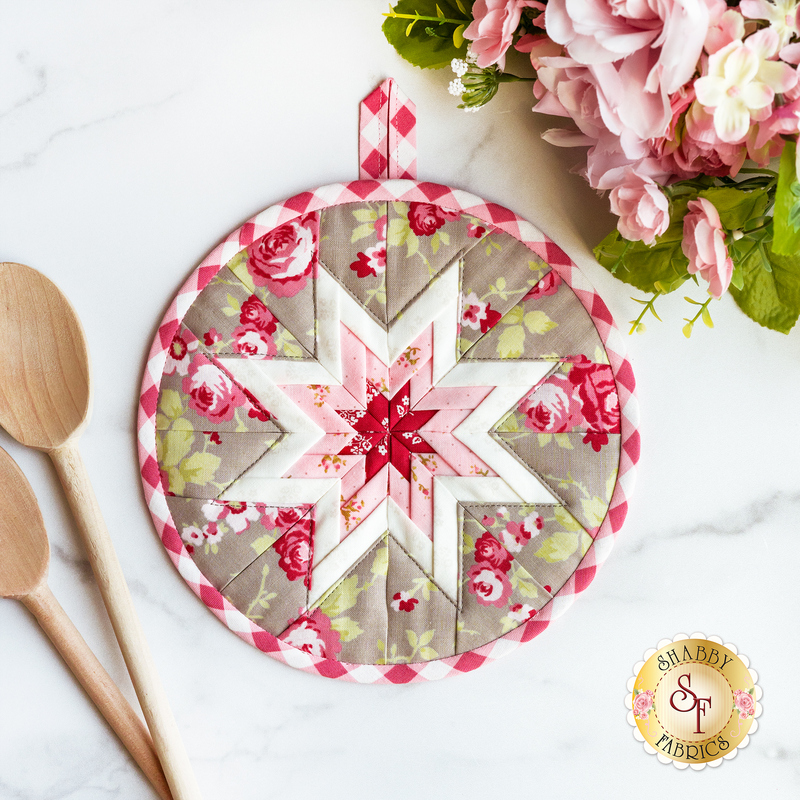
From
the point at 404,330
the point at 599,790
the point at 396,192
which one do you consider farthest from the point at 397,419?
the point at 599,790

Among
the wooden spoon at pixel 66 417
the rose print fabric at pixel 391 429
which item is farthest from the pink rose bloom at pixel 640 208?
the wooden spoon at pixel 66 417

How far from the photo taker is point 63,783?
26.1 inches

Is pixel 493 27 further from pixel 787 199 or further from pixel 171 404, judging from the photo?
pixel 171 404

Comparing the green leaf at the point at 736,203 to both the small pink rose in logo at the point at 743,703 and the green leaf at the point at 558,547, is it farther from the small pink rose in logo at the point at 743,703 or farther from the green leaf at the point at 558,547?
the small pink rose in logo at the point at 743,703

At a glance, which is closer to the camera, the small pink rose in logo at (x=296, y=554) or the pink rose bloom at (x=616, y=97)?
the pink rose bloom at (x=616, y=97)

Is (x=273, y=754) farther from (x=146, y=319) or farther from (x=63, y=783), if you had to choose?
(x=146, y=319)

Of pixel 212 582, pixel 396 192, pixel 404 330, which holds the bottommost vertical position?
pixel 212 582

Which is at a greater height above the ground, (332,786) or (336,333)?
(336,333)

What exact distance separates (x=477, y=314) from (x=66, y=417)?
1.48 ft

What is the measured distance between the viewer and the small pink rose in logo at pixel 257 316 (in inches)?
24.9

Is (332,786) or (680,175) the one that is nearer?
(680,175)

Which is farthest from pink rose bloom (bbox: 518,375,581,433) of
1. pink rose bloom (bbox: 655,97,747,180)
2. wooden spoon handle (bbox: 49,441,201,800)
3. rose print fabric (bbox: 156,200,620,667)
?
wooden spoon handle (bbox: 49,441,201,800)

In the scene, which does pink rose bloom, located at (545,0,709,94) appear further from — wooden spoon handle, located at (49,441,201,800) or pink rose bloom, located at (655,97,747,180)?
wooden spoon handle, located at (49,441,201,800)

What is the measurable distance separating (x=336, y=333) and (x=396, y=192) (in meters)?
0.16
